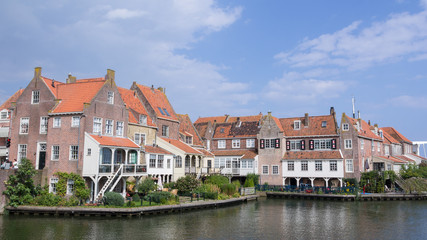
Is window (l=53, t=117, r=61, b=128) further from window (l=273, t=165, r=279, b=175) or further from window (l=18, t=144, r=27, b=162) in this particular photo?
window (l=273, t=165, r=279, b=175)

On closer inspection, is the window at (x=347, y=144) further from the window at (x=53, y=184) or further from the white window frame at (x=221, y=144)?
the window at (x=53, y=184)

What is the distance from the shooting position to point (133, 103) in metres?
45.8

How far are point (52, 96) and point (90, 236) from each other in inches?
755

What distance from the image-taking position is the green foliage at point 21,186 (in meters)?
32.6

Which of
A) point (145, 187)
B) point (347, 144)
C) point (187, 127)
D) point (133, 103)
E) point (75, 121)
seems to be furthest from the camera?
point (187, 127)

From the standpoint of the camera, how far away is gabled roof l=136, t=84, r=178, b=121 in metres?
48.7

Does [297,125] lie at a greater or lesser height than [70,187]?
greater

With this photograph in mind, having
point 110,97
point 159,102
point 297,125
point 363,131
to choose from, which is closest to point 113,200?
point 110,97

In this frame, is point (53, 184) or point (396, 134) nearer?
point (53, 184)

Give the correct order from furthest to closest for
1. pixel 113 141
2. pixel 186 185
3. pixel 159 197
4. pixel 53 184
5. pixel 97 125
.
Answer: pixel 186 185
pixel 97 125
pixel 113 141
pixel 53 184
pixel 159 197

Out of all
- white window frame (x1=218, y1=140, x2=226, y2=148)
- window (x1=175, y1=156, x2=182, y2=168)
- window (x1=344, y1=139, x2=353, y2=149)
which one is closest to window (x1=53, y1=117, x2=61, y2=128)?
window (x1=175, y1=156, x2=182, y2=168)

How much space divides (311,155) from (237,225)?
1137 inches

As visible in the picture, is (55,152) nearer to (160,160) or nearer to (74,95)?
(74,95)

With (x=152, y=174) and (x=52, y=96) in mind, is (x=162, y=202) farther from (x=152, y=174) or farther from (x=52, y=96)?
A: (x=52, y=96)
